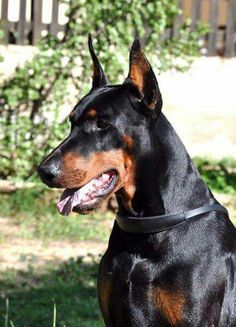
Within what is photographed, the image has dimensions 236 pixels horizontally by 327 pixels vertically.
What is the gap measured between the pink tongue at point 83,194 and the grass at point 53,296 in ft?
7.05

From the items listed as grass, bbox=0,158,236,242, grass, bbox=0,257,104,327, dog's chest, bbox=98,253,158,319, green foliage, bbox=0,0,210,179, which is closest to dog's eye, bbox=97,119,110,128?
dog's chest, bbox=98,253,158,319

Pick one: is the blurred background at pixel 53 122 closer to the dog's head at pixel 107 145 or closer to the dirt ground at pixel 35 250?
the dirt ground at pixel 35 250

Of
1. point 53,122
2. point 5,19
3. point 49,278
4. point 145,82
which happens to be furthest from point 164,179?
point 5,19

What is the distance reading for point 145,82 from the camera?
169 inches

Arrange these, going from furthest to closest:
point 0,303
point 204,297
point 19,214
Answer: point 19,214 < point 0,303 < point 204,297

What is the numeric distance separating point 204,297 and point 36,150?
5.27 metres

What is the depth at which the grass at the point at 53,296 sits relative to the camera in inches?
263

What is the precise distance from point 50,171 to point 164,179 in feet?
1.76

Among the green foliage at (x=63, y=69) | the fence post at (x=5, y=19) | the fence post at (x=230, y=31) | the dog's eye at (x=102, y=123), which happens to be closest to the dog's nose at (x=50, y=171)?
the dog's eye at (x=102, y=123)

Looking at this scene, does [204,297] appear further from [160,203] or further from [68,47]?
[68,47]

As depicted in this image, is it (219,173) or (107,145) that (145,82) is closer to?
(107,145)

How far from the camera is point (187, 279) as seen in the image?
166 inches

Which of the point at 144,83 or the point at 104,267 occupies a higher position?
the point at 144,83

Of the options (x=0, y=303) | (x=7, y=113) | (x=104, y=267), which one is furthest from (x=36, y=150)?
(x=104, y=267)
